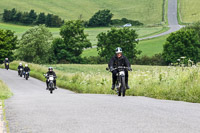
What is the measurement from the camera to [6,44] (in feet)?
314

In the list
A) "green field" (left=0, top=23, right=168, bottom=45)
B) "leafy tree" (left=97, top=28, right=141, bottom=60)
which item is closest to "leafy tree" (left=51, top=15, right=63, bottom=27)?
"green field" (left=0, top=23, right=168, bottom=45)

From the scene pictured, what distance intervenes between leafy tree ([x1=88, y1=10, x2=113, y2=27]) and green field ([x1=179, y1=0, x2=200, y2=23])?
965 inches

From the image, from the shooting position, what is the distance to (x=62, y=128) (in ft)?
21.2

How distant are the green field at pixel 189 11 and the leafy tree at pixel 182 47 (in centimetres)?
4241

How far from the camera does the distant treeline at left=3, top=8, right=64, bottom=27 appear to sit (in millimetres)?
137375

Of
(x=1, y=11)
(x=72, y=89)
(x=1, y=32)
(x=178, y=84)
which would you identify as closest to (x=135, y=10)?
(x=1, y=11)

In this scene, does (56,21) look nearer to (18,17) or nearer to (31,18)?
(31,18)

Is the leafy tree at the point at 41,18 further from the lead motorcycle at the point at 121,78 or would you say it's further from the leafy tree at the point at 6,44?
the lead motorcycle at the point at 121,78

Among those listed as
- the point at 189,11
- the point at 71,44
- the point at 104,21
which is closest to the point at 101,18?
the point at 104,21

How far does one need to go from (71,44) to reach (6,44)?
50.0ft

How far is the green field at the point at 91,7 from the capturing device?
14500 cm

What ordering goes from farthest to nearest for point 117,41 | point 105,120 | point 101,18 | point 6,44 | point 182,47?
point 101,18
point 6,44
point 117,41
point 182,47
point 105,120

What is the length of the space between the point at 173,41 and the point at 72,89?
61.4 meters

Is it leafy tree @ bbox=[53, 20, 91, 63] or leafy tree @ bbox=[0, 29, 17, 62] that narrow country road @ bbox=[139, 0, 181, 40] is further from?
leafy tree @ bbox=[0, 29, 17, 62]
